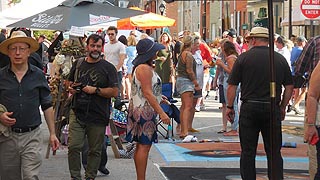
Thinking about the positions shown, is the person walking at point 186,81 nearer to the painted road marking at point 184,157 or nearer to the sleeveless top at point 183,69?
the sleeveless top at point 183,69

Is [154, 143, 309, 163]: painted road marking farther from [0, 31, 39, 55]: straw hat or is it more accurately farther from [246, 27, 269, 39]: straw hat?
[0, 31, 39, 55]: straw hat

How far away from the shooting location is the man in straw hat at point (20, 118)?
23.0 ft

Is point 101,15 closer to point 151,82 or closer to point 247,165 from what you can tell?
point 151,82

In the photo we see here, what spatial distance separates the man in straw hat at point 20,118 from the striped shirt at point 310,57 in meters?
4.34

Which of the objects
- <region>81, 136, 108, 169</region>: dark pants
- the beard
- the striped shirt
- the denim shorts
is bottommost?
<region>81, 136, 108, 169</region>: dark pants

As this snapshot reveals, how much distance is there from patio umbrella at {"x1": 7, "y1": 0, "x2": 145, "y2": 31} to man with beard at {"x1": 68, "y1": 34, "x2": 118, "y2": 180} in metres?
2.70

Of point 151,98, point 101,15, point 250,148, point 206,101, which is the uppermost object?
point 101,15

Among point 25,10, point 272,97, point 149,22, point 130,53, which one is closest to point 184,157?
point 272,97

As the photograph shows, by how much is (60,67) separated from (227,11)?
49097 millimetres

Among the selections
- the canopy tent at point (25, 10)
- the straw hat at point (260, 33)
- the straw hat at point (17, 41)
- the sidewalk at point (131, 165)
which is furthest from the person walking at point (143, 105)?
the canopy tent at point (25, 10)

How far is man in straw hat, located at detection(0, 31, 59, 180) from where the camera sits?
702 cm

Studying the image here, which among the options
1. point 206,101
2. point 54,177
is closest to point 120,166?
point 54,177

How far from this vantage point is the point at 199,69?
587 inches

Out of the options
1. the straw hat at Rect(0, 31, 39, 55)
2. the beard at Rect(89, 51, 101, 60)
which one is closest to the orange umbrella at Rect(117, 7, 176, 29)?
the beard at Rect(89, 51, 101, 60)
